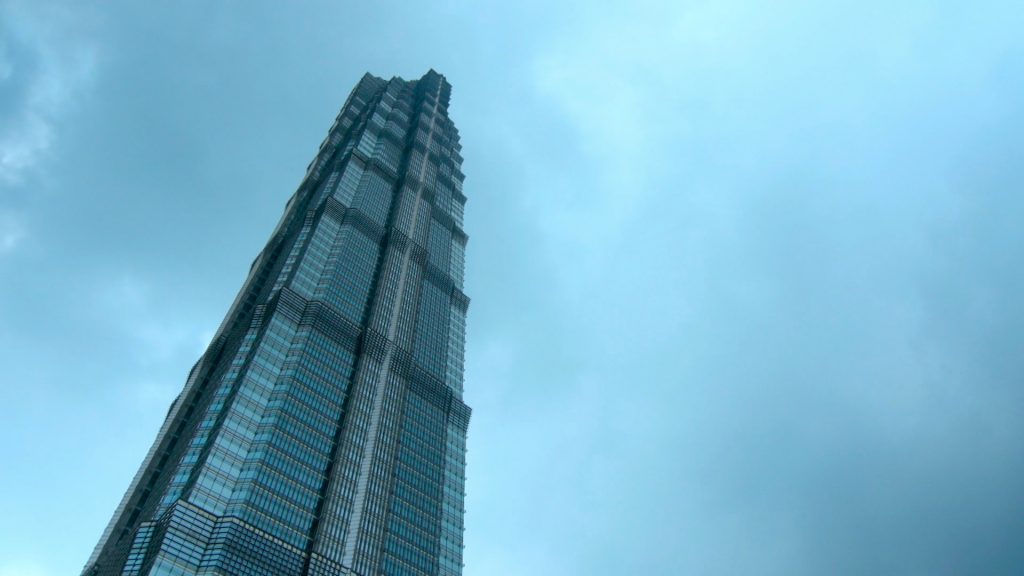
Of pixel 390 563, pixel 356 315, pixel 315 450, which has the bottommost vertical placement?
pixel 390 563

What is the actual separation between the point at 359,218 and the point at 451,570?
76.9 m

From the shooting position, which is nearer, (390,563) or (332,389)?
(390,563)

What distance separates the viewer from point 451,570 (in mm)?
107562

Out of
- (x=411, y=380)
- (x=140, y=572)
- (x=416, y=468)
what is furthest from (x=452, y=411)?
(x=140, y=572)

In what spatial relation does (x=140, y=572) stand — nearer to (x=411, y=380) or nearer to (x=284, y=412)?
(x=284, y=412)

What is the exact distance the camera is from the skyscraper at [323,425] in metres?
90.9

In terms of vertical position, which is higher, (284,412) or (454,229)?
(454,229)

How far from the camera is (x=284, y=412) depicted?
106750mm

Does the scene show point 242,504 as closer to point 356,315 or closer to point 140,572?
point 140,572

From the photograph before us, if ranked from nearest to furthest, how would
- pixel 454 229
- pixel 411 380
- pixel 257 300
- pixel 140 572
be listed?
A: pixel 140 572 < pixel 411 380 < pixel 257 300 < pixel 454 229

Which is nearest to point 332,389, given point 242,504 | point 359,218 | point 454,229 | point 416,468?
point 416,468

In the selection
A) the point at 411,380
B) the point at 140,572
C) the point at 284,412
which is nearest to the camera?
the point at 140,572

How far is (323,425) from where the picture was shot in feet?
362

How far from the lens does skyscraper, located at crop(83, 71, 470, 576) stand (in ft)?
298
